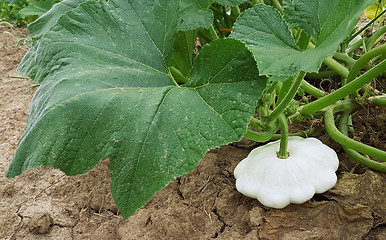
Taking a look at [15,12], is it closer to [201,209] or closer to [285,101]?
[201,209]

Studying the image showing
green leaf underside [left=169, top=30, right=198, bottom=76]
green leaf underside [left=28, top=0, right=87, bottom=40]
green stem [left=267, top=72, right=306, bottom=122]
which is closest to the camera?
green stem [left=267, top=72, right=306, bottom=122]

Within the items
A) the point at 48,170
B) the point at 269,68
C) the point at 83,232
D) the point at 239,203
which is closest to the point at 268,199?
the point at 239,203

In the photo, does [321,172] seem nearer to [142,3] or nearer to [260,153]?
[260,153]

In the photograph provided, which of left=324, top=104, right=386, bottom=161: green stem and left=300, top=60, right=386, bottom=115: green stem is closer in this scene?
left=300, top=60, right=386, bottom=115: green stem

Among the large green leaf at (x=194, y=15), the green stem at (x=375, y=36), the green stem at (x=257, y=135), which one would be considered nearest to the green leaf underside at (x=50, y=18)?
the large green leaf at (x=194, y=15)

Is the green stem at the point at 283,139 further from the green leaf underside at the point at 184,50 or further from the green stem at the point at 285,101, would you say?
the green leaf underside at the point at 184,50

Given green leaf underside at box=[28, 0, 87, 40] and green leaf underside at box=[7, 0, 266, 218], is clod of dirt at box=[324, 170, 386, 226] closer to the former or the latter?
green leaf underside at box=[7, 0, 266, 218]

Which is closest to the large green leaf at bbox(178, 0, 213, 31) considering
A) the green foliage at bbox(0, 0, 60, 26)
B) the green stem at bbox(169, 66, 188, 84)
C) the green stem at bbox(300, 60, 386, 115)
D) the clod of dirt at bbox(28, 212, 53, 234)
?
the green stem at bbox(169, 66, 188, 84)
